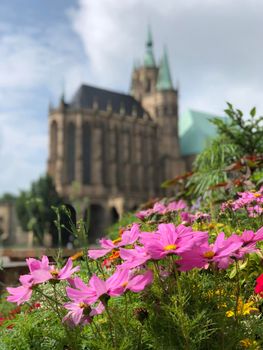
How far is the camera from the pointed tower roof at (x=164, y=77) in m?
55.2

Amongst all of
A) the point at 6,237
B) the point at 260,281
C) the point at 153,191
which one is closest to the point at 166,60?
the point at 153,191

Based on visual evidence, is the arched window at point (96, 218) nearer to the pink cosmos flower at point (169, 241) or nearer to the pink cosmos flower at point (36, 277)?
the pink cosmos flower at point (36, 277)

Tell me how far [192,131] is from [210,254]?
188 feet

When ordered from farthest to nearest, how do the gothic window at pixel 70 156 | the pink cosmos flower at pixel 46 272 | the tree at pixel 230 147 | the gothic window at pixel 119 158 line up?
the gothic window at pixel 119 158 < the gothic window at pixel 70 156 < the tree at pixel 230 147 < the pink cosmos flower at pixel 46 272

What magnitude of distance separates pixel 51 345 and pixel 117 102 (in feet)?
178

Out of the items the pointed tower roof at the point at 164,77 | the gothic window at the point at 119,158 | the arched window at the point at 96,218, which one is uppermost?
the pointed tower roof at the point at 164,77

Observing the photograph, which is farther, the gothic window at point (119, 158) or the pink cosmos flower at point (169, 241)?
the gothic window at point (119, 158)

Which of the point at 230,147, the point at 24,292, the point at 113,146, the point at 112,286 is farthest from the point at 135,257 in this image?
the point at 113,146

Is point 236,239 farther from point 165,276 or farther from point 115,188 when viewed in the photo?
point 115,188

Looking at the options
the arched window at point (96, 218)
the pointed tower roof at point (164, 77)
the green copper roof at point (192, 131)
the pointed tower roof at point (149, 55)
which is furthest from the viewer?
the pointed tower roof at point (149, 55)

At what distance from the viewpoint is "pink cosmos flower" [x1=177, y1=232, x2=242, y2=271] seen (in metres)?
1.26

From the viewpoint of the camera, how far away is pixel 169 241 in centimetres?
125

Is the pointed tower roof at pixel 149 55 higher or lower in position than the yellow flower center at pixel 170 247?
higher

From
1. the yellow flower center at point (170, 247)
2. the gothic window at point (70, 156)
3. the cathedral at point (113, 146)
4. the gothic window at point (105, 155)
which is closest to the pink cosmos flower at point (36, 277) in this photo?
the yellow flower center at point (170, 247)
